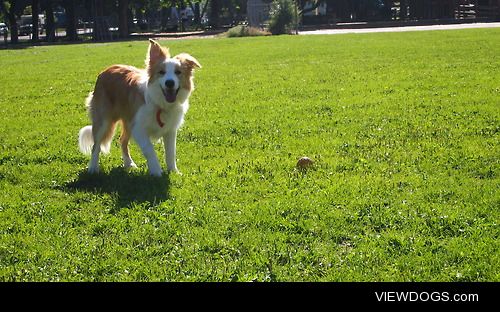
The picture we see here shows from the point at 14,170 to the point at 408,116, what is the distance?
5.77 metres

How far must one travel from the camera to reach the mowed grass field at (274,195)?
15.3ft

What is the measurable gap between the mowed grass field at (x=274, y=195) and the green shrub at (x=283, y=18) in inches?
1279

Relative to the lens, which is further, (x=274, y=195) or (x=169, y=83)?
(x=169, y=83)

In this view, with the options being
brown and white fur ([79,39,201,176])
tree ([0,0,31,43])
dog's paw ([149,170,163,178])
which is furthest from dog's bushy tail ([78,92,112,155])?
tree ([0,0,31,43])

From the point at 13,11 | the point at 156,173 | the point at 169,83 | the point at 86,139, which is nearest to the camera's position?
the point at 169,83

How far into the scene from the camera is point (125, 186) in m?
6.86

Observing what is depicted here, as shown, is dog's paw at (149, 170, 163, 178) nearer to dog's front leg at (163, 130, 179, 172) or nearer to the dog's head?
dog's front leg at (163, 130, 179, 172)

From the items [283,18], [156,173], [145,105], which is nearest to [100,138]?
[145,105]

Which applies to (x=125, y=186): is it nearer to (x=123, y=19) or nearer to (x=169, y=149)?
(x=169, y=149)

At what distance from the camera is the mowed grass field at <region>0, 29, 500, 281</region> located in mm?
4664

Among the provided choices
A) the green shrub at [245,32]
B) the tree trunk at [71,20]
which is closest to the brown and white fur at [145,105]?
the green shrub at [245,32]

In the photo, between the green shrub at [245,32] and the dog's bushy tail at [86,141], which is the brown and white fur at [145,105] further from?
the green shrub at [245,32]

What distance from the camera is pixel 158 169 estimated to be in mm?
7281

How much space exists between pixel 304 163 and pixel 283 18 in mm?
38324
